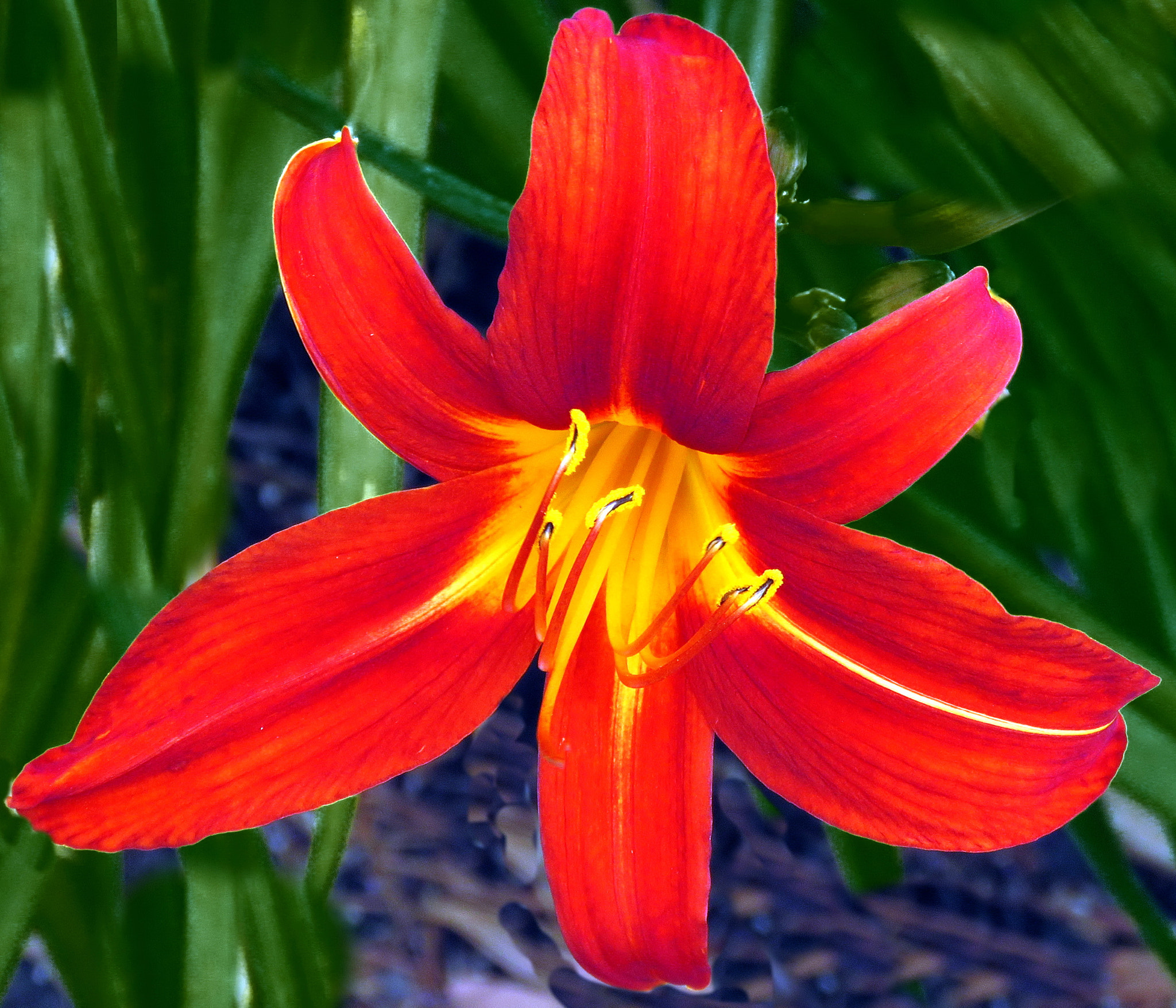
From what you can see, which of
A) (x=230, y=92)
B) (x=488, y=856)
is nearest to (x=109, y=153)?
(x=230, y=92)

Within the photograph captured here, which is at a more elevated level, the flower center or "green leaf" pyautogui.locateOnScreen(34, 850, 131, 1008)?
the flower center

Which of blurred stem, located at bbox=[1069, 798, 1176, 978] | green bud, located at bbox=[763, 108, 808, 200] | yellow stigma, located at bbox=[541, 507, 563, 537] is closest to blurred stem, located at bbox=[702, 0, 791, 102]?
green bud, located at bbox=[763, 108, 808, 200]

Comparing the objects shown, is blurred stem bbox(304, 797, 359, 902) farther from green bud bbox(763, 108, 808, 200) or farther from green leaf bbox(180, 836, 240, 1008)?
green bud bbox(763, 108, 808, 200)

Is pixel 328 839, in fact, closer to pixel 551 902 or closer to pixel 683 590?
pixel 683 590

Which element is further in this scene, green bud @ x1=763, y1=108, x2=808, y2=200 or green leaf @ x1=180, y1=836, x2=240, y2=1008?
green leaf @ x1=180, y1=836, x2=240, y2=1008

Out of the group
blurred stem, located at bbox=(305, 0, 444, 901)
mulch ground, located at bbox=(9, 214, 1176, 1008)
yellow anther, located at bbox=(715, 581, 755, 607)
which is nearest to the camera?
yellow anther, located at bbox=(715, 581, 755, 607)

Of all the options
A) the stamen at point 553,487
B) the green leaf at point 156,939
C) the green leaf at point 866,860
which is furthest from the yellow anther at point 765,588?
the green leaf at point 156,939

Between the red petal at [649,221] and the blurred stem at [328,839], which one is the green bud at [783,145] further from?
the blurred stem at [328,839]
